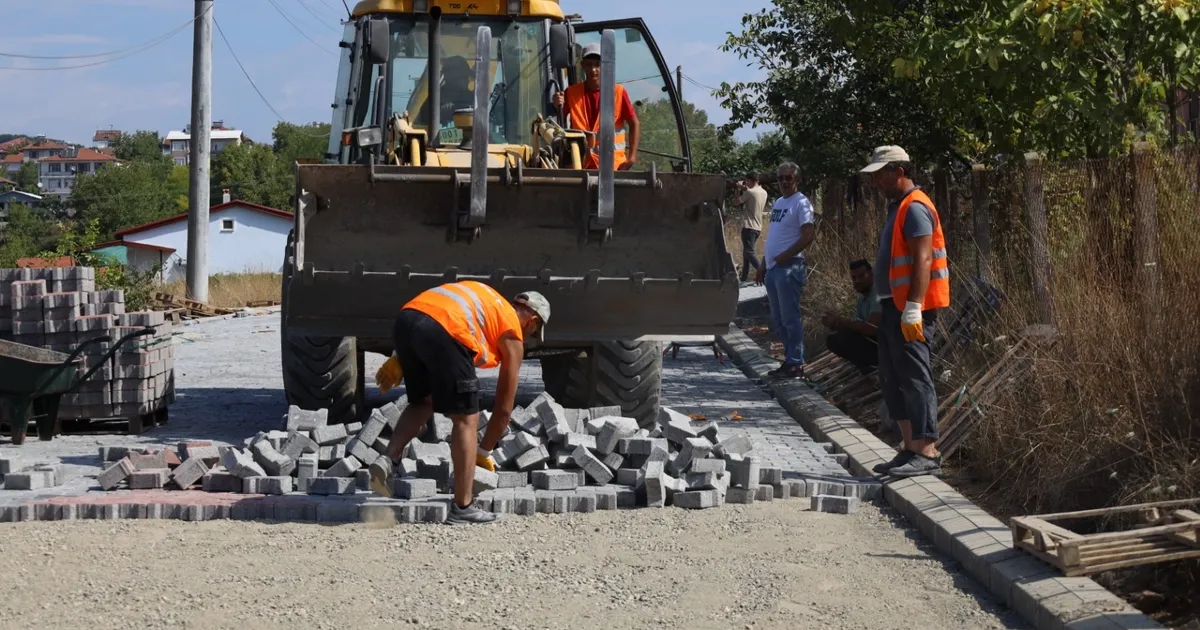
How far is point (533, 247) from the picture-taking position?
9.34 meters

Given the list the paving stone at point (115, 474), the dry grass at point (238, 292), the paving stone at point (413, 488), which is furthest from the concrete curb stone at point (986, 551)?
the dry grass at point (238, 292)

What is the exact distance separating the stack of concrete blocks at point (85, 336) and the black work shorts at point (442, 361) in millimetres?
3577

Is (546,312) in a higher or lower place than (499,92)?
lower

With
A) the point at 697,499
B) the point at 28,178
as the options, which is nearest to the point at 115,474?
the point at 697,499

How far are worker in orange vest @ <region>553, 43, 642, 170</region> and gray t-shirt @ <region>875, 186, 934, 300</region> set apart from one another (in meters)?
2.26

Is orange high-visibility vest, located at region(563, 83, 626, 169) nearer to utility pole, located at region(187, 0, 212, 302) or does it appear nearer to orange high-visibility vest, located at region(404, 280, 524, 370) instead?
orange high-visibility vest, located at region(404, 280, 524, 370)

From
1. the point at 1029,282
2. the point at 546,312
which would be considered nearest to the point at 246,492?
the point at 546,312

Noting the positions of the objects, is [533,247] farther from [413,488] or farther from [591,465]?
[413,488]

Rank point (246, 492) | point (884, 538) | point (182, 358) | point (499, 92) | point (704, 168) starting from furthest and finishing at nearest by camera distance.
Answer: point (704, 168) → point (182, 358) → point (499, 92) → point (246, 492) → point (884, 538)

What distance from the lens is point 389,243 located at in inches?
366

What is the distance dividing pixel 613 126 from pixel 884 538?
10.8 feet

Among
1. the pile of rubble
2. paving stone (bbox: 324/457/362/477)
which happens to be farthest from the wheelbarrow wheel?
paving stone (bbox: 324/457/362/477)

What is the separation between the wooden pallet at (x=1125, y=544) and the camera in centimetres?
563

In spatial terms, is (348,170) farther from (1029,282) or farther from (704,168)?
(704,168)
